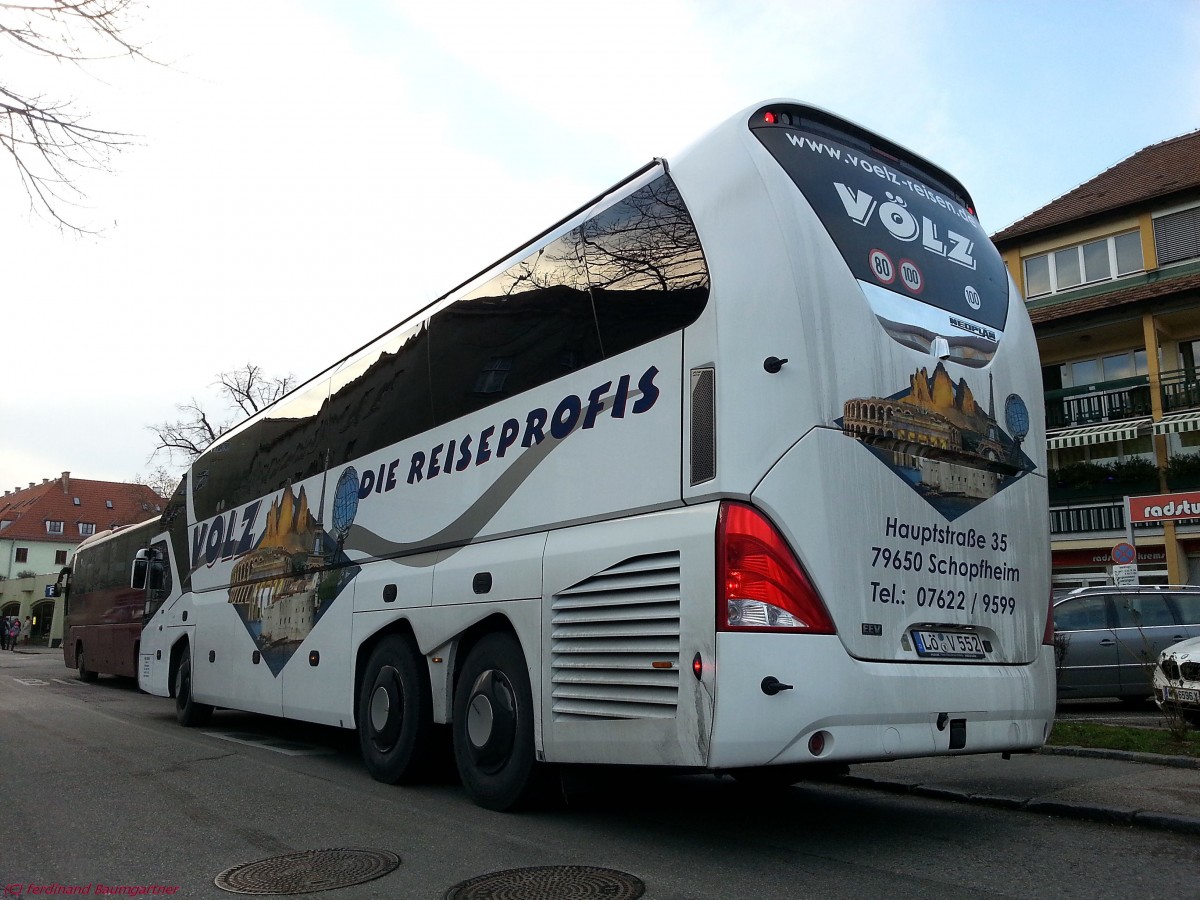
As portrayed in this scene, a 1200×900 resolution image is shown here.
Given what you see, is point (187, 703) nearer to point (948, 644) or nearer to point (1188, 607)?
point (948, 644)

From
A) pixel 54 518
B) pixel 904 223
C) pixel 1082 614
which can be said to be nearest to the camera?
pixel 904 223

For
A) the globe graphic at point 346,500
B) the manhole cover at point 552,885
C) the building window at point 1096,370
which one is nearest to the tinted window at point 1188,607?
the globe graphic at point 346,500

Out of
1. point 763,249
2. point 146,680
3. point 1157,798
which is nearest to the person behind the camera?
point 763,249

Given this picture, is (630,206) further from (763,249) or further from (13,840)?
(13,840)

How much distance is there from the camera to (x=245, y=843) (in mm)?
6008

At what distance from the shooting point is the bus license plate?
5410mm

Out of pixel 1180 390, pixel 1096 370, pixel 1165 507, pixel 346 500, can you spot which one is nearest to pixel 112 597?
pixel 346 500

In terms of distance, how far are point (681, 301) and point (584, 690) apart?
2.16 meters

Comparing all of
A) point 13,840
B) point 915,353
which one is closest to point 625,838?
point 915,353

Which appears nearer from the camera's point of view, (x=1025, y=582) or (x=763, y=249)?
(x=763, y=249)

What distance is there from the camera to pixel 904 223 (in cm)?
605

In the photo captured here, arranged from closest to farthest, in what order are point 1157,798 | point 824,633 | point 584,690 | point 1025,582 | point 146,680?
point 824,633 < point 584,690 < point 1025,582 < point 1157,798 < point 146,680

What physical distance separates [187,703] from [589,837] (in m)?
9.49

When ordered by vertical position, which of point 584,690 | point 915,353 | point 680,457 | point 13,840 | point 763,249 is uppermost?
point 763,249
